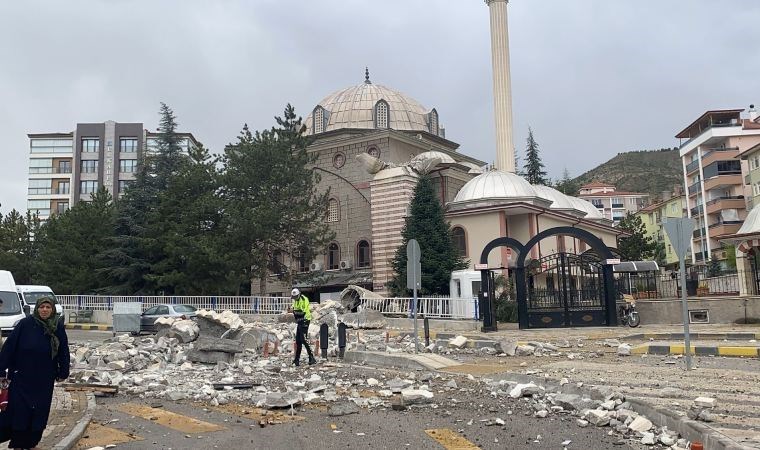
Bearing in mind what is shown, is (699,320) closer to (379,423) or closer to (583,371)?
(583,371)

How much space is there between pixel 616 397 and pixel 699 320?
1669 centimetres

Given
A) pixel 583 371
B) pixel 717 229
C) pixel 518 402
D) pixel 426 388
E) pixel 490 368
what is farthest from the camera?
pixel 717 229

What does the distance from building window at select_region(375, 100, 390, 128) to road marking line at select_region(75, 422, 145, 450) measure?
37521 millimetres

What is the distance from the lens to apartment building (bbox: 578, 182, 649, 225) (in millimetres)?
99438

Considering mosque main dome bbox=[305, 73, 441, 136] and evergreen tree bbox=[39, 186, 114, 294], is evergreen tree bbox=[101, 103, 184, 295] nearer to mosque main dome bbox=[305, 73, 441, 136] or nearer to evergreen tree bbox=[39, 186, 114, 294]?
evergreen tree bbox=[39, 186, 114, 294]

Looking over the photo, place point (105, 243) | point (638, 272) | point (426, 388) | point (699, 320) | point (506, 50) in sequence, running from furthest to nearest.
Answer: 1. point (506, 50)
2. point (105, 243)
3. point (638, 272)
4. point (699, 320)
5. point (426, 388)

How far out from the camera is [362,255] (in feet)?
126

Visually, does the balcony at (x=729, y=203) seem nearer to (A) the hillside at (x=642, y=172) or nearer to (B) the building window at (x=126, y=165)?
(A) the hillside at (x=642, y=172)

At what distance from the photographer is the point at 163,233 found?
33.0 m

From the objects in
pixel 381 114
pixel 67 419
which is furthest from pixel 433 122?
pixel 67 419

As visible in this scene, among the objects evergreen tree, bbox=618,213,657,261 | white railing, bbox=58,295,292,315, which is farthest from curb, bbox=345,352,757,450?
evergreen tree, bbox=618,213,657,261

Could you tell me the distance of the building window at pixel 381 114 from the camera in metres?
43.6

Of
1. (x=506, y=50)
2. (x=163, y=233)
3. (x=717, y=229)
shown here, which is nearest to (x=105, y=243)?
(x=163, y=233)

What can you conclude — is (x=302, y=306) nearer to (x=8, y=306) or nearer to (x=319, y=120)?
(x=8, y=306)
